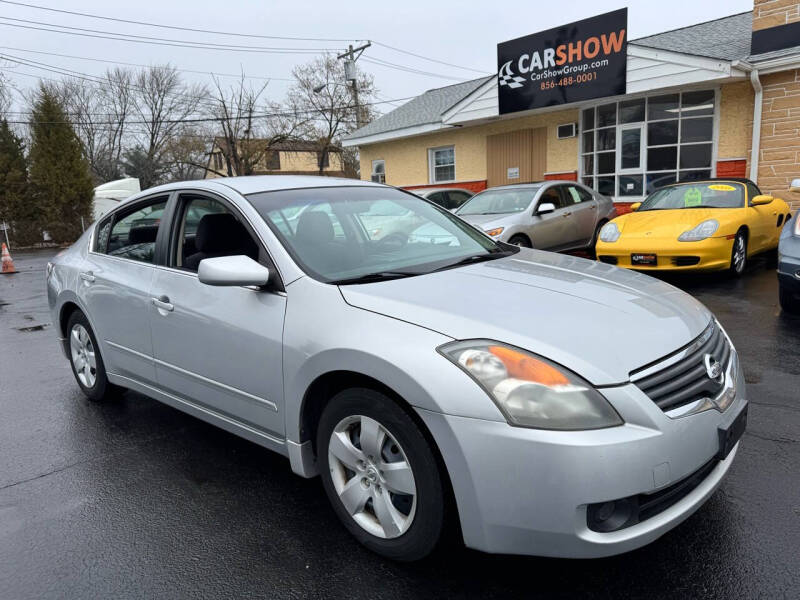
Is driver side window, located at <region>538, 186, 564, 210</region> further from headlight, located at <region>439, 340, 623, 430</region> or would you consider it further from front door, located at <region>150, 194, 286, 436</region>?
headlight, located at <region>439, 340, 623, 430</region>

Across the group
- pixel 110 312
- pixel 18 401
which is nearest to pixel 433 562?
pixel 110 312

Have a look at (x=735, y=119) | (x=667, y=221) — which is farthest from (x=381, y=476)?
(x=735, y=119)

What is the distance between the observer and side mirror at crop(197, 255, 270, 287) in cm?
268

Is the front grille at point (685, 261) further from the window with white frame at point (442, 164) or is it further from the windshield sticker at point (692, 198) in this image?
the window with white frame at point (442, 164)

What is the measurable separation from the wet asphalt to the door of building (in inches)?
466

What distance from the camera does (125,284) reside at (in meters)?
3.73

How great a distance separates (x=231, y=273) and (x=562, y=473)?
1.63 meters

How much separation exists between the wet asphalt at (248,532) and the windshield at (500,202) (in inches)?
232

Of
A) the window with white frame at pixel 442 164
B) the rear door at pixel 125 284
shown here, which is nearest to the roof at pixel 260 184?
the rear door at pixel 125 284

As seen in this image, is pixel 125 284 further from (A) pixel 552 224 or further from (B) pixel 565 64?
(B) pixel 565 64

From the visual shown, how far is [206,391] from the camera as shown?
3139 mm

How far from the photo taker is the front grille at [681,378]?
2088 millimetres

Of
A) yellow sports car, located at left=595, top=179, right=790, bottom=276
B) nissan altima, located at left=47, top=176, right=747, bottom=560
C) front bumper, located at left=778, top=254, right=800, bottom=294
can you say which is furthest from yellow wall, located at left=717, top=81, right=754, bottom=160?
nissan altima, located at left=47, top=176, right=747, bottom=560

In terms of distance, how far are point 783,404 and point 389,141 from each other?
17.1 metres
